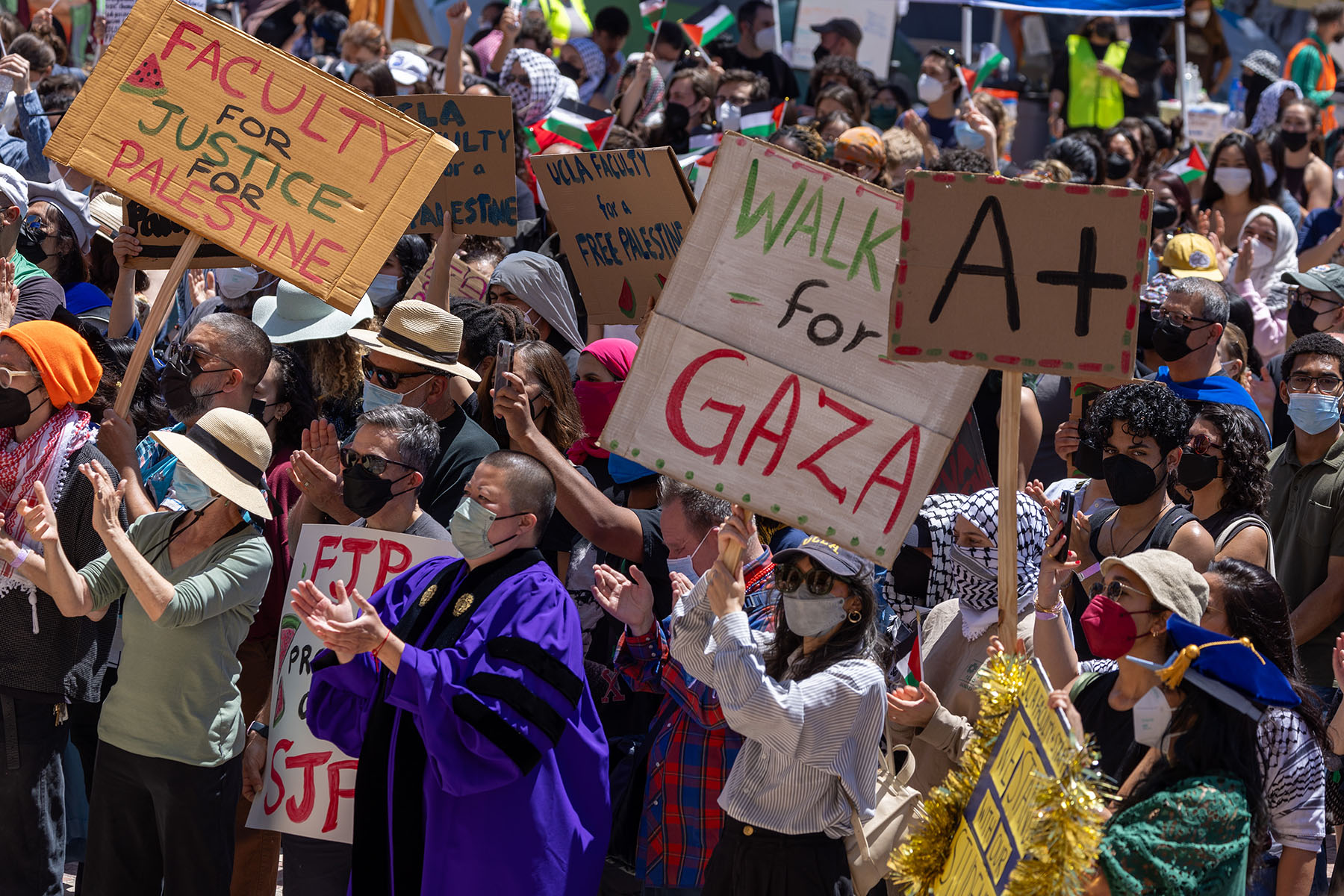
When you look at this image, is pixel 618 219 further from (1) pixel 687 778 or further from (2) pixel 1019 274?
(2) pixel 1019 274

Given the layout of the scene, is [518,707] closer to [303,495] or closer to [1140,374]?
[303,495]

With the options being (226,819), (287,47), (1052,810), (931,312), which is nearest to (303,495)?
(226,819)

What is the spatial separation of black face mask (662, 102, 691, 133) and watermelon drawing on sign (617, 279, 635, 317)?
4138 mm

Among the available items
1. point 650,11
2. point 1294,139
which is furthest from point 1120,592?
point 650,11

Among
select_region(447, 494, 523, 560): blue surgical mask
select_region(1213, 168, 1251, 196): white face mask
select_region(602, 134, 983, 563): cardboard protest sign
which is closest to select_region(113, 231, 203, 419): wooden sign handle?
select_region(447, 494, 523, 560): blue surgical mask

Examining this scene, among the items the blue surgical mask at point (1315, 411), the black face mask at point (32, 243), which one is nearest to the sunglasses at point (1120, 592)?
the blue surgical mask at point (1315, 411)

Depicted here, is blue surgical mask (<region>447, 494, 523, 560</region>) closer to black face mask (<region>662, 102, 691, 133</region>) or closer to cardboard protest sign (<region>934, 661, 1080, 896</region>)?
cardboard protest sign (<region>934, 661, 1080, 896</region>)

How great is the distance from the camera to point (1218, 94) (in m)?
17.8

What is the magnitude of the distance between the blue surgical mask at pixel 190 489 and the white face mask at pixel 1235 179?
22.9 feet

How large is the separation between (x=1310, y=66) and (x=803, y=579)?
40.7 feet

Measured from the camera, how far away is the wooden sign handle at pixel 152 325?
493 cm

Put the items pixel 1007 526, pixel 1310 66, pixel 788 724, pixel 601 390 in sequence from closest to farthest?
pixel 1007 526 → pixel 788 724 → pixel 601 390 → pixel 1310 66

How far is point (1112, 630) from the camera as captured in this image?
353cm

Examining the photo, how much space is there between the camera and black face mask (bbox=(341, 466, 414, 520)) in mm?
4801
